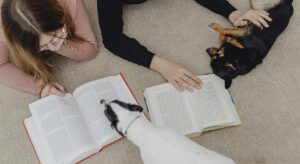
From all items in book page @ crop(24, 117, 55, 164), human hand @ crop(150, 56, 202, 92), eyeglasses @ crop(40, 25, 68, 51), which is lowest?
book page @ crop(24, 117, 55, 164)

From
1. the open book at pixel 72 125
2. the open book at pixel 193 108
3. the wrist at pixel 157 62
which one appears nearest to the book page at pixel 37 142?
the open book at pixel 72 125

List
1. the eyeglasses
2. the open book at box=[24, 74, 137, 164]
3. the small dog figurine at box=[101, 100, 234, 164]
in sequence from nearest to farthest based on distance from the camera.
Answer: the small dog figurine at box=[101, 100, 234, 164] → the eyeglasses → the open book at box=[24, 74, 137, 164]

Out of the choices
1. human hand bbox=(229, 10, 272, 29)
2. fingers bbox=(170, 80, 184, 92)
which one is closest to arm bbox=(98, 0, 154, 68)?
fingers bbox=(170, 80, 184, 92)

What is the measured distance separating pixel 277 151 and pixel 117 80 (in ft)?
2.00

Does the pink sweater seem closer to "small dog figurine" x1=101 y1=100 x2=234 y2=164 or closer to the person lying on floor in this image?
the person lying on floor

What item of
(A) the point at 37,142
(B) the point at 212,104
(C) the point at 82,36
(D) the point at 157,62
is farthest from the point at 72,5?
(B) the point at 212,104

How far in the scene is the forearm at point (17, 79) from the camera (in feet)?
4.04

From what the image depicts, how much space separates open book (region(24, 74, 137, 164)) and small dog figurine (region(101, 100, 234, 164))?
0.17 metres

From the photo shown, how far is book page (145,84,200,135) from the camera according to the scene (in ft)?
3.92

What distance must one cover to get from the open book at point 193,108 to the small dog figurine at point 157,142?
0.22 meters

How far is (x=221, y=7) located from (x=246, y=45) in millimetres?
217

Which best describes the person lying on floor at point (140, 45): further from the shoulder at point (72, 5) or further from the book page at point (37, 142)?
the book page at point (37, 142)

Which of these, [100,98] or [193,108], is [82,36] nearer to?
[100,98]

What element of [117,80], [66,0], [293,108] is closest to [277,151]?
[293,108]
